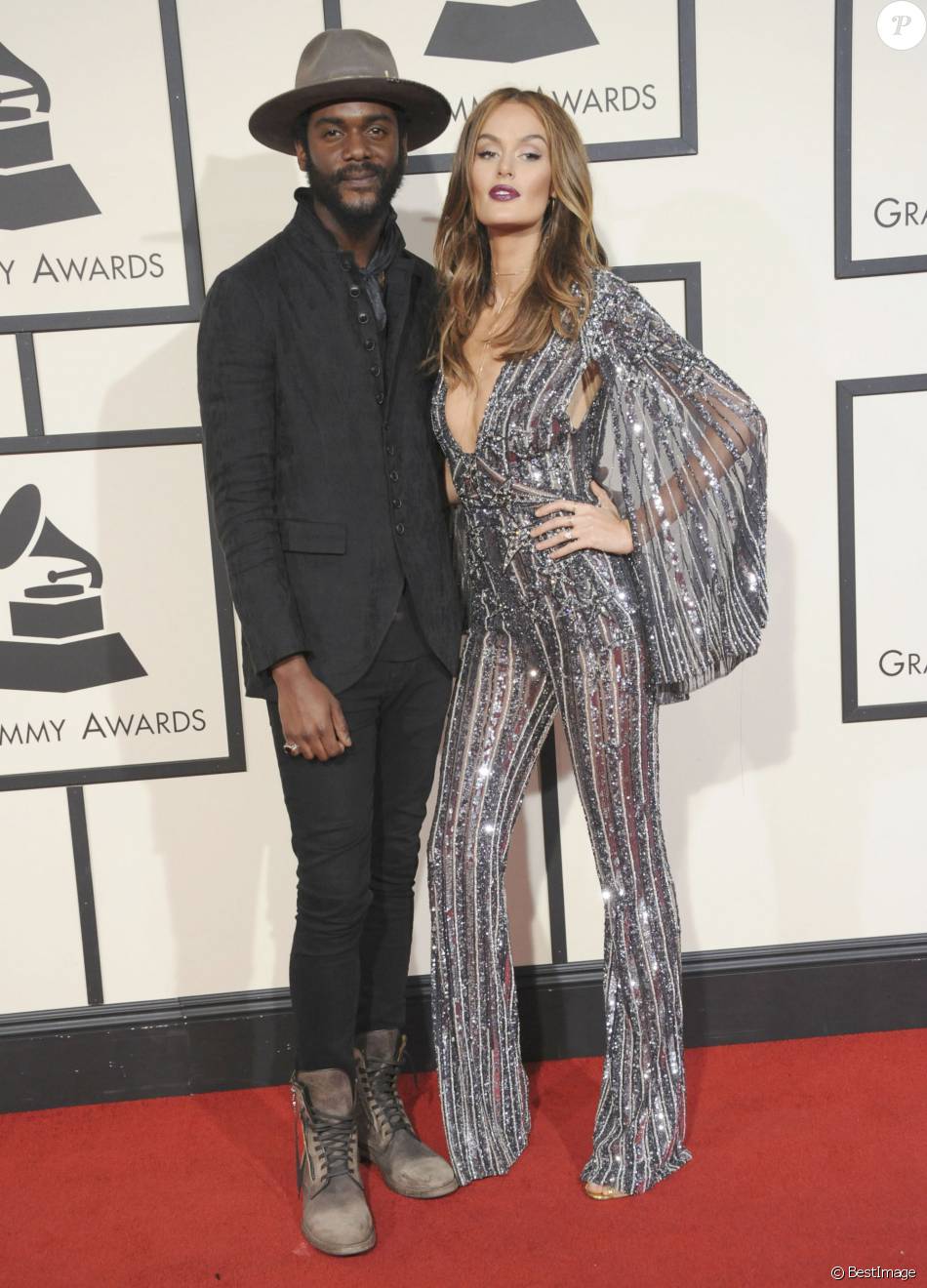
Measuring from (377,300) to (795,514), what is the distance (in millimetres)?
1055

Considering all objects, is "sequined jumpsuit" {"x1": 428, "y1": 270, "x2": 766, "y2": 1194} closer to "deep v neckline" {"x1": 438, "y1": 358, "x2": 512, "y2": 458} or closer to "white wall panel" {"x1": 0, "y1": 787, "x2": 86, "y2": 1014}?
"deep v neckline" {"x1": 438, "y1": 358, "x2": 512, "y2": 458}

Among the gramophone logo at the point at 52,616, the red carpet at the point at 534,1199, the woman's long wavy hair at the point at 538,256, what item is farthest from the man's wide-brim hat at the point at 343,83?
the red carpet at the point at 534,1199

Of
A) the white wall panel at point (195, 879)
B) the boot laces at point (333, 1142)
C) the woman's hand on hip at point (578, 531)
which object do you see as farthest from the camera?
the white wall panel at point (195, 879)

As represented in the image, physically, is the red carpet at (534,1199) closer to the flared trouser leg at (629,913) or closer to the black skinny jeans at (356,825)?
the flared trouser leg at (629,913)

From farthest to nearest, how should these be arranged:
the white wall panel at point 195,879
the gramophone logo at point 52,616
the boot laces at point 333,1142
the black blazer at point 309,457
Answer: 1. the white wall panel at point 195,879
2. the gramophone logo at point 52,616
3. the boot laces at point 333,1142
4. the black blazer at point 309,457

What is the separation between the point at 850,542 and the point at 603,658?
0.86m

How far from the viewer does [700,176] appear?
2.38 m

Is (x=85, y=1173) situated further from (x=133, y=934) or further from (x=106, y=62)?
(x=106, y=62)

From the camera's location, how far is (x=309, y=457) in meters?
1.88

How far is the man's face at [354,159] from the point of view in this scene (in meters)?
1.86

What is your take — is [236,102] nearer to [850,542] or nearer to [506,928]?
[850,542]

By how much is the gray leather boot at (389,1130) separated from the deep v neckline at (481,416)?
1092mm

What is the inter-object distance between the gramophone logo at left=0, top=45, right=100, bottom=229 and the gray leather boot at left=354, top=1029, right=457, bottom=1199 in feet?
5.55

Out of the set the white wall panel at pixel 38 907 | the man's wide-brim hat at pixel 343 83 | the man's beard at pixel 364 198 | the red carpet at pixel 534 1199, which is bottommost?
the red carpet at pixel 534 1199
